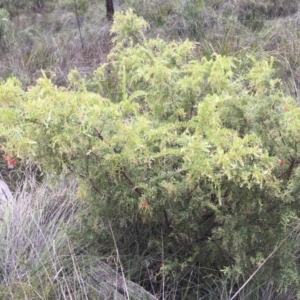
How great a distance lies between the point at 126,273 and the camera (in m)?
2.31

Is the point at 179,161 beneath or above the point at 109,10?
above

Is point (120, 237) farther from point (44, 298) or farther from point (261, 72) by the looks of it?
point (261, 72)

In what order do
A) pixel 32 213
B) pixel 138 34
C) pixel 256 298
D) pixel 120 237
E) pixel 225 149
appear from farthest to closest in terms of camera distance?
pixel 138 34
pixel 32 213
pixel 120 237
pixel 256 298
pixel 225 149

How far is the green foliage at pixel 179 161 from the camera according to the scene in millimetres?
1763

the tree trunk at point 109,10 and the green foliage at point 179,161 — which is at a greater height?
the green foliage at point 179,161

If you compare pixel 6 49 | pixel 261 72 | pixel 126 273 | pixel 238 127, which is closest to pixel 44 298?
pixel 126 273

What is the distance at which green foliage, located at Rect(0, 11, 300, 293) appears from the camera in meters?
1.76

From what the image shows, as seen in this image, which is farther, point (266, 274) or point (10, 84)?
point (266, 274)

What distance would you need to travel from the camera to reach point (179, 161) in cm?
202

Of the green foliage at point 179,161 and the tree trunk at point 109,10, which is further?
the tree trunk at point 109,10

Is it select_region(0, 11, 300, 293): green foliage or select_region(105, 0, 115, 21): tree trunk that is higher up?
select_region(0, 11, 300, 293): green foliage

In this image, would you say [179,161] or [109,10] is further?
[109,10]

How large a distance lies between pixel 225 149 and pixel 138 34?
1.35 m

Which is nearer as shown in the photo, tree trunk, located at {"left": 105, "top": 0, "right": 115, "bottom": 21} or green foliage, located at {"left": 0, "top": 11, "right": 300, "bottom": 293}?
green foliage, located at {"left": 0, "top": 11, "right": 300, "bottom": 293}
